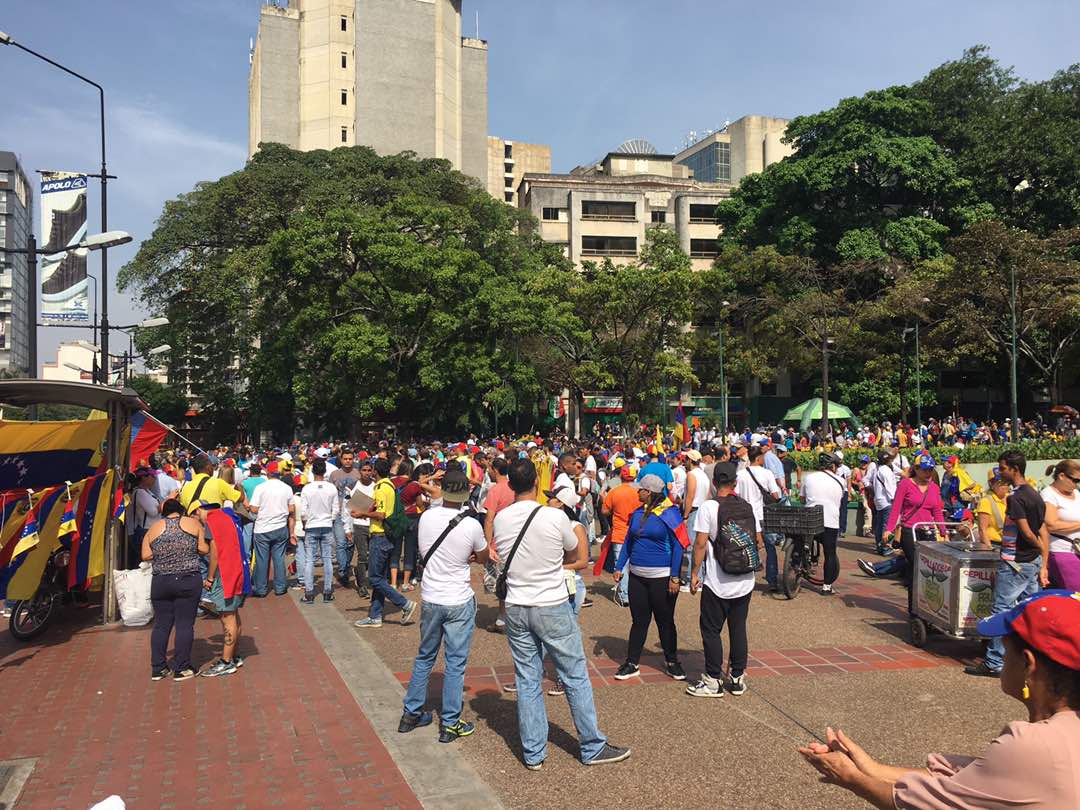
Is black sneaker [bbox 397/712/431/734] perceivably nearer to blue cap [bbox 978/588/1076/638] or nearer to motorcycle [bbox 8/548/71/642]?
blue cap [bbox 978/588/1076/638]

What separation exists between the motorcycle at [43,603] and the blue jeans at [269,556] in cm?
212

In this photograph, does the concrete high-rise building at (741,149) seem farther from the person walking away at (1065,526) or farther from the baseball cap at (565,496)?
the person walking away at (1065,526)

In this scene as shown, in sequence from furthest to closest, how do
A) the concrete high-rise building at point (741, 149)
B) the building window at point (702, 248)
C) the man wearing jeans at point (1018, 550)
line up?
the concrete high-rise building at point (741, 149), the building window at point (702, 248), the man wearing jeans at point (1018, 550)

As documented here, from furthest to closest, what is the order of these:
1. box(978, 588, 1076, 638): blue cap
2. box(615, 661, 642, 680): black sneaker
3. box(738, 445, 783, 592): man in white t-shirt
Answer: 1. box(738, 445, 783, 592): man in white t-shirt
2. box(615, 661, 642, 680): black sneaker
3. box(978, 588, 1076, 638): blue cap

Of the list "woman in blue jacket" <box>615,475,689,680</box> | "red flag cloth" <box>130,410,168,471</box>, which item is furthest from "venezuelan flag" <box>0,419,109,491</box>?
"woman in blue jacket" <box>615,475,689,680</box>

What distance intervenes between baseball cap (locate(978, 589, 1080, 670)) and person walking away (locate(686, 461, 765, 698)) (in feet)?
13.2

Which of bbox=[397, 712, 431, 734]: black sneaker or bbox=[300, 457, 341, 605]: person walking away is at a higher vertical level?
bbox=[300, 457, 341, 605]: person walking away

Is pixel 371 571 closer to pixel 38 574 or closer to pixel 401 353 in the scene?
pixel 38 574

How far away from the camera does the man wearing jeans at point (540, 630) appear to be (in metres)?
5.01

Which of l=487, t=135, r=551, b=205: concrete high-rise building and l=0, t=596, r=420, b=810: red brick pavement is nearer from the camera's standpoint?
l=0, t=596, r=420, b=810: red brick pavement

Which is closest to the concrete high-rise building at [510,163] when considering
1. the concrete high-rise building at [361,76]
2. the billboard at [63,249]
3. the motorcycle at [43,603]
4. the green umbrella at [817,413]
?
the concrete high-rise building at [361,76]

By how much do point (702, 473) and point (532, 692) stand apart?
18.5 feet

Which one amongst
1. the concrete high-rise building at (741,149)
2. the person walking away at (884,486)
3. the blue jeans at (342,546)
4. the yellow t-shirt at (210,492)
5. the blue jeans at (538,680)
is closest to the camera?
the blue jeans at (538,680)

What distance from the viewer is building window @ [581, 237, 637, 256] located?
58.7 metres
